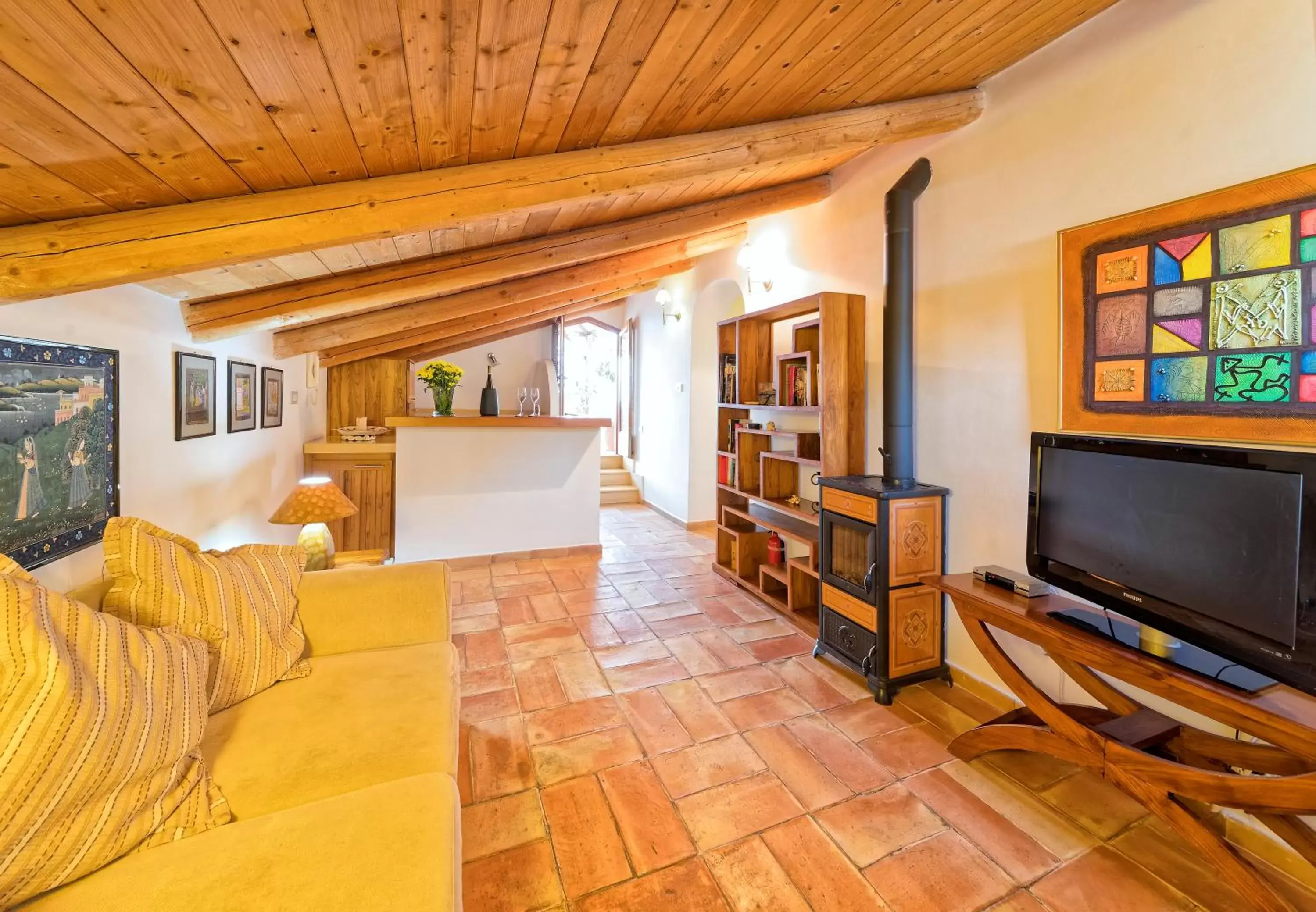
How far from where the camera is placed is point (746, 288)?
4.25m

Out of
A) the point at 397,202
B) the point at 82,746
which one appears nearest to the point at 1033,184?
the point at 397,202

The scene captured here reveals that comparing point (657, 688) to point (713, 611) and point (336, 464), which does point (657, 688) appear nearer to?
point (713, 611)

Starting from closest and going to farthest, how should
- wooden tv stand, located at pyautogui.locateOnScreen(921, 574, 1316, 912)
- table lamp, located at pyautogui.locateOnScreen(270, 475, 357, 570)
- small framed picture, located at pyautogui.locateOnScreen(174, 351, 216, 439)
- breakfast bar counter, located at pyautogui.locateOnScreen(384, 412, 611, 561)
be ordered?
wooden tv stand, located at pyautogui.locateOnScreen(921, 574, 1316, 912), small framed picture, located at pyautogui.locateOnScreen(174, 351, 216, 439), table lamp, located at pyautogui.locateOnScreen(270, 475, 357, 570), breakfast bar counter, located at pyautogui.locateOnScreen(384, 412, 611, 561)

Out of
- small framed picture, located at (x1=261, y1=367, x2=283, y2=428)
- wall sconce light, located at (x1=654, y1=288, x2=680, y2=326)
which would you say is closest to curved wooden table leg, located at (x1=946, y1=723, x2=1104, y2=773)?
small framed picture, located at (x1=261, y1=367, x2=283, y2=428)

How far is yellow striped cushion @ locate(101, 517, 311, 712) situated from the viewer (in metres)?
1.47

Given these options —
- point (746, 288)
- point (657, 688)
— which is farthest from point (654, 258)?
point (657, 688)

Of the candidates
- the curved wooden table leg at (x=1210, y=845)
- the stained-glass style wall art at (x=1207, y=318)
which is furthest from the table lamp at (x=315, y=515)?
the stained-glass style wall art at (x=1207, y=318)

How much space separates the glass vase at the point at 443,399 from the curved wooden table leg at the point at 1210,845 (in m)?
4.18

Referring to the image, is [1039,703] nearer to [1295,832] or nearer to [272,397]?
[1295,832]

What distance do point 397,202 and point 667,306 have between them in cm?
440

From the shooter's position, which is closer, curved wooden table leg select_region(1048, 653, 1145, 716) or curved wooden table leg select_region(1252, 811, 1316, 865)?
curved wooden table leg select_region(1252, 811, 1316, 865)

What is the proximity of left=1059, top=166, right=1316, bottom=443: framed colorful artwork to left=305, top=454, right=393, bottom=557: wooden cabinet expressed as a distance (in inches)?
171

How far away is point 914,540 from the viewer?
2473mm

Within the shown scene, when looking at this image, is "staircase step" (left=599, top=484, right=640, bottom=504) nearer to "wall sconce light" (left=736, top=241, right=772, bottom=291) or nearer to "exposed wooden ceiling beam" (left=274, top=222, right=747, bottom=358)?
"exposed wooden ceiling beam" (left=274, top=222, right=747, bottom=358)
